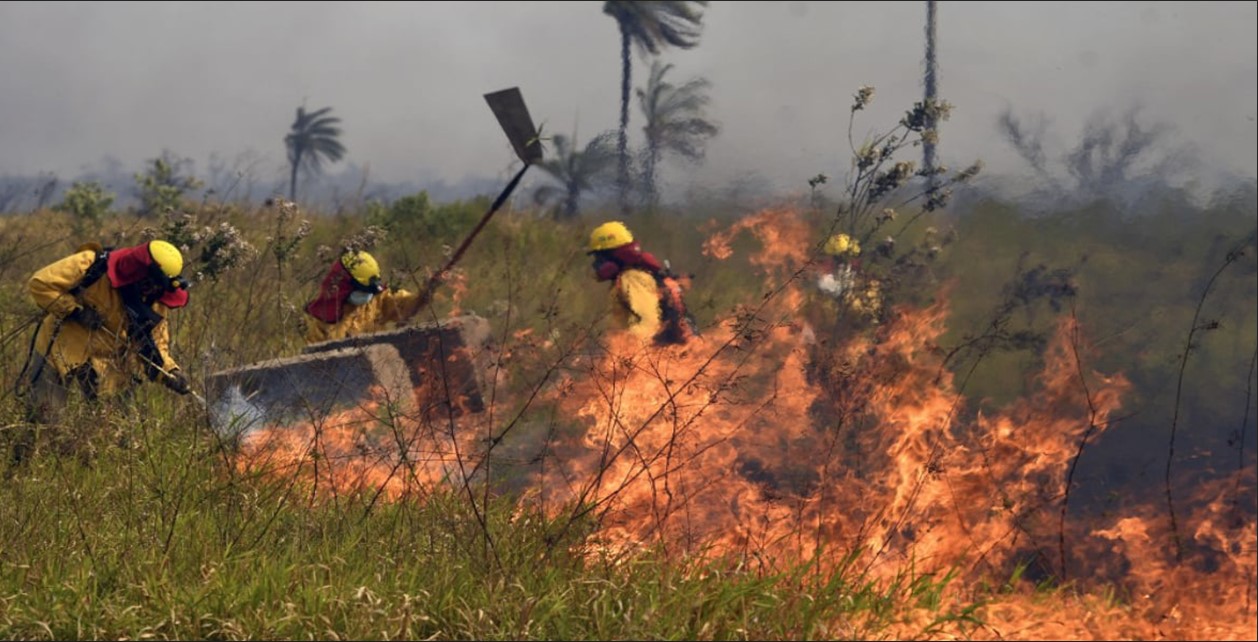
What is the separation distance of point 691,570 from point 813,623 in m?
0.50

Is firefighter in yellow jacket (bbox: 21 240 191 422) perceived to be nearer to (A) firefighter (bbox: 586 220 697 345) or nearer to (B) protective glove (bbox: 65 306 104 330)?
(B) protective glove (bbox: 65 306 104 330)

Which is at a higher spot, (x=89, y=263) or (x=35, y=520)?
(x=89, y=263)

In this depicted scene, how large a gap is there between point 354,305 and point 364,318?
0.40ft

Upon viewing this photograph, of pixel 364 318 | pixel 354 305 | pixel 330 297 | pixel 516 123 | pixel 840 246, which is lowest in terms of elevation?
pixel 840 246

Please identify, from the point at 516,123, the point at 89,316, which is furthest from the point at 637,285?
the point at 89,316

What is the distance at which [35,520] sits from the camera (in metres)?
4.36

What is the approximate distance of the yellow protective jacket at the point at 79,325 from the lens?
595cm

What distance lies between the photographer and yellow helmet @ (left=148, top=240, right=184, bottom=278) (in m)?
5.95

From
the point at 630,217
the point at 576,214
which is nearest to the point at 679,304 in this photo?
the point at 630,217

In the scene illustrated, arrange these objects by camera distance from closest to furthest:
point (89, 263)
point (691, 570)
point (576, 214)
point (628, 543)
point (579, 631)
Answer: point (579, 631), point (691, 570), point (628, 543), point (89, 263), point (576, 214)

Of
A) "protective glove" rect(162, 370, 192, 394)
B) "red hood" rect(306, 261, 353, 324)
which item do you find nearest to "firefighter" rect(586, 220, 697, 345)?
"red hood" rect(306, 261, 353, 324)

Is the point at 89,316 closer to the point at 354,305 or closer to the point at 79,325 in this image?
the point at 79,325

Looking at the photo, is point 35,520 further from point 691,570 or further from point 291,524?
point 691,570

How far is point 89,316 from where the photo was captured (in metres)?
6.09
